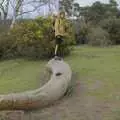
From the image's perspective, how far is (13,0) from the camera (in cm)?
2569

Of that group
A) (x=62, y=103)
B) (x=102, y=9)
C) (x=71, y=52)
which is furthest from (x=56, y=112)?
(x=102, y=9)

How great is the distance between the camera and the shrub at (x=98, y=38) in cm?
2308

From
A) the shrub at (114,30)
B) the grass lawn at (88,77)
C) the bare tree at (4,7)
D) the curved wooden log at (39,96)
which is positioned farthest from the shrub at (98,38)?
the curved wooden log at (39,96)

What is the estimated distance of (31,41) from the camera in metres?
15.0

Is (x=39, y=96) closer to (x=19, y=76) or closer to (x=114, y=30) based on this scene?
(x=19, y=76)

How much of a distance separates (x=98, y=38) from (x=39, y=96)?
16104mm

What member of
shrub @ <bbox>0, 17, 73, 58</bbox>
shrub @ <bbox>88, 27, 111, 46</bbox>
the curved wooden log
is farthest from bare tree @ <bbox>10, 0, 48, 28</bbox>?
the curved wooden log

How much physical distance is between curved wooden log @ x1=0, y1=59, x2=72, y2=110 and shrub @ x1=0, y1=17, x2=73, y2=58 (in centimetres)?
600

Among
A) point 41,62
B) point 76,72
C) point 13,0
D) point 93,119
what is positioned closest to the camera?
point 93,119

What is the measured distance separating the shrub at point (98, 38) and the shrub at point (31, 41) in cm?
717

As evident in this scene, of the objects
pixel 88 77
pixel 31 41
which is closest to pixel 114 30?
pixel 31 41

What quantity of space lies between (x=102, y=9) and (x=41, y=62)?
20.5m

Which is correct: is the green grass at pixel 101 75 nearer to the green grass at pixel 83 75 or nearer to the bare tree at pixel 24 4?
the green grass at pixel 83 75

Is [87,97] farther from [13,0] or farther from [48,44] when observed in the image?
[13,0]
